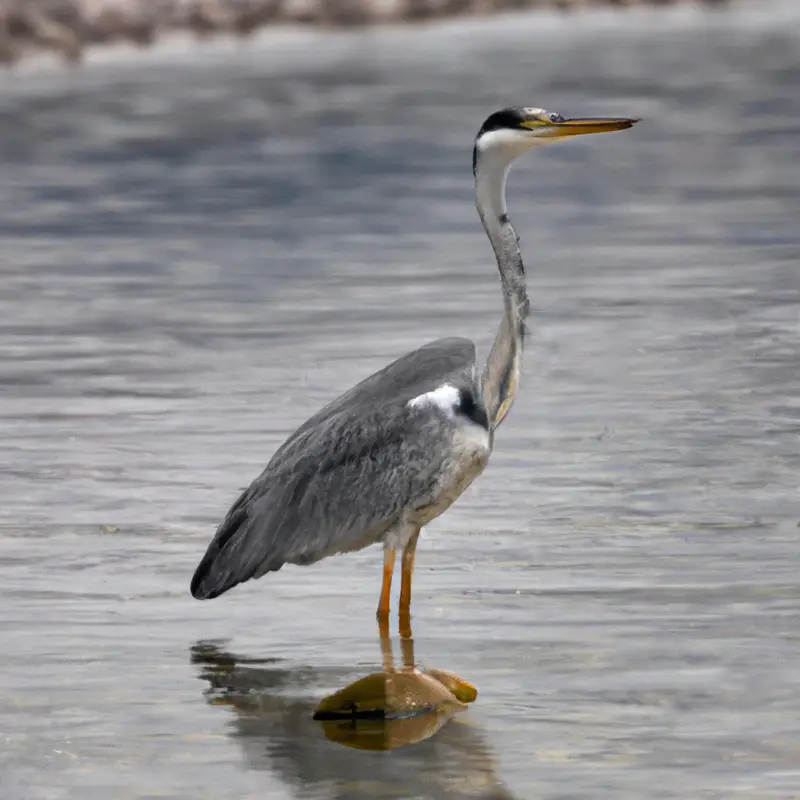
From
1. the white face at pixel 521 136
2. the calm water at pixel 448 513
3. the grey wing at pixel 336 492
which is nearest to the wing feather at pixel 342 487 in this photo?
the grey wing at pixel 336 492

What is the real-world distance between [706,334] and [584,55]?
2987 cm

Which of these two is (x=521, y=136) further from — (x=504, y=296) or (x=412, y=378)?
(x=412, y=378)

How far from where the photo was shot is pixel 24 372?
14406 mm

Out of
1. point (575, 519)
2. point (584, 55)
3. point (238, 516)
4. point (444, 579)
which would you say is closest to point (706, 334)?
point (575, 519)

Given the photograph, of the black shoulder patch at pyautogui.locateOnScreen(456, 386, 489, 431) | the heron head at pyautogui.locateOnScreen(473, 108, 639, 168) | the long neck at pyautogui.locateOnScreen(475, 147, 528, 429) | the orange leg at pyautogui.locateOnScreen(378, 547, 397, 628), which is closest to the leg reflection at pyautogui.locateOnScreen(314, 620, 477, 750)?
the orange leg at pyautogui.locateOnScreen(378, 547, 397, 628)

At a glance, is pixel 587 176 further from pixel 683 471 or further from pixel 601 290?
pixel 683 471

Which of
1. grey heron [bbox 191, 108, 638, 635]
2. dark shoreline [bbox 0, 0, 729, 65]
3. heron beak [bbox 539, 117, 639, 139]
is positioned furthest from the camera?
dark shoreline [bbox 0, 0, 729, 65]

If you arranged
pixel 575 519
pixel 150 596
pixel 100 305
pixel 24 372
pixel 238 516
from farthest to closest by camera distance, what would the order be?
pixel 100 305 → pixel 24 372 → pixel 575 519 → pixel 150 596 → pixel 238 516

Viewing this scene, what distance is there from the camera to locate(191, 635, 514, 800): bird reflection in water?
7086mm

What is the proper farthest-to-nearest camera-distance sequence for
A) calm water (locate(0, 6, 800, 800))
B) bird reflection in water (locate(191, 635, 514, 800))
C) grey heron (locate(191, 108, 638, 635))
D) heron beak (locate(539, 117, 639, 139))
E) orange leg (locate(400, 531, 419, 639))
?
heron beak (locate(539, 117, 639, 139)), orange leg (locate(400, 531, 419, 639)), grey heron (locate(191, 108, 638, 635)), calm water (locate(0, 6, 800, 800)), bird reflection in water (locate(191, 635, 514, 800))

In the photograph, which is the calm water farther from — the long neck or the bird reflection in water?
the long neck

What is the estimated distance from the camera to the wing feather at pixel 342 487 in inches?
332

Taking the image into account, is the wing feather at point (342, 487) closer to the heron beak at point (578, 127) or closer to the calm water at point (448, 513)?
the calm water at point (448, 513)

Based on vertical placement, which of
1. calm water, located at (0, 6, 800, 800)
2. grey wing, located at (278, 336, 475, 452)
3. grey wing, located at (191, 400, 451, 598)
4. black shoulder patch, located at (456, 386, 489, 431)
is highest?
grey wing, located at (278, 336, 475, 452)
